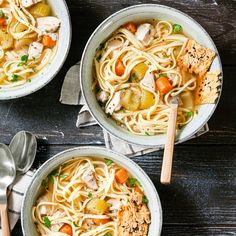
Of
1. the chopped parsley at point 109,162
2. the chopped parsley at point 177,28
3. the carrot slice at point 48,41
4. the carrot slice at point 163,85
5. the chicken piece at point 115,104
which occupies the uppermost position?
the chopped parsley at point 177,28

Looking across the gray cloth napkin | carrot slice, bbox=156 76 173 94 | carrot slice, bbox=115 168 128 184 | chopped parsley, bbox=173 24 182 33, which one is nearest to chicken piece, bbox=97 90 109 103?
the gray cloth napkin

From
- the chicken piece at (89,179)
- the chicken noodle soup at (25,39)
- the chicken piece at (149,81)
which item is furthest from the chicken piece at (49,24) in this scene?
the chicken piece at (89,179)

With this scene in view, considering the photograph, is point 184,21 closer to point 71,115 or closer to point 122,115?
point 122,115

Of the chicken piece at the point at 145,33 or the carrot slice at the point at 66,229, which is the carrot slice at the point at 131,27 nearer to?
the chicken piece at the point at 145,33

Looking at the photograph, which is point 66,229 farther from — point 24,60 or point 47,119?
point 24,60

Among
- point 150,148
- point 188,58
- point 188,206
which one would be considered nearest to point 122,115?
point 150,148

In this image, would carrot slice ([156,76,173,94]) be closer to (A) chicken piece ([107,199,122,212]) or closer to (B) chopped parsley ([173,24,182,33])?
(B) chopped parsley ([173,24,182,33])

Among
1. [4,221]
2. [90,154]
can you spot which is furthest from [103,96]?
[4,221]
